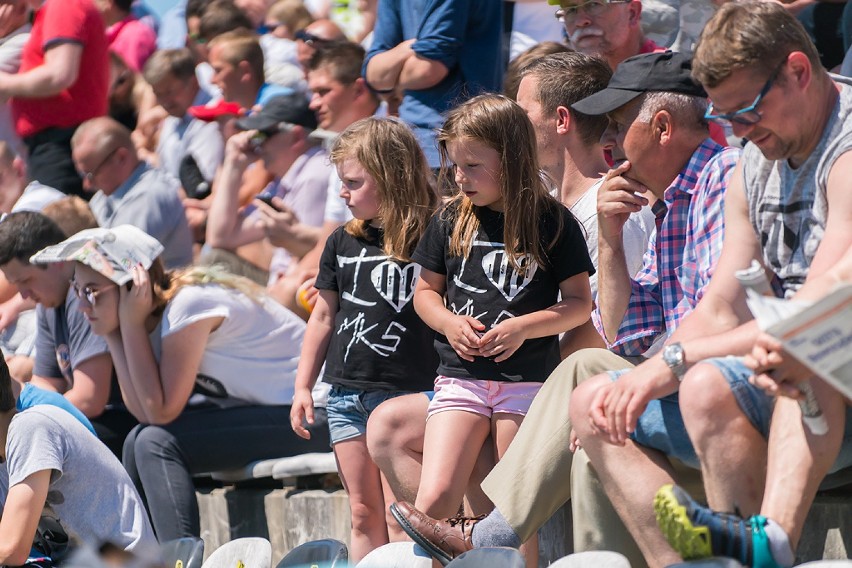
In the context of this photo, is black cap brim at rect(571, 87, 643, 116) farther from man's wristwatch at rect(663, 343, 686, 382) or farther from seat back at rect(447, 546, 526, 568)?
seat back at rect(447, 546, 526, 568)

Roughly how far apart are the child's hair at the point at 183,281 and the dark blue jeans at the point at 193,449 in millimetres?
512

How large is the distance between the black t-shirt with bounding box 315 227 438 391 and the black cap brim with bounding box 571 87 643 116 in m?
0.81

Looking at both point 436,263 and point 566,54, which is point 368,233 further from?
point 566,54

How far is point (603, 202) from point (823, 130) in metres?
0.88

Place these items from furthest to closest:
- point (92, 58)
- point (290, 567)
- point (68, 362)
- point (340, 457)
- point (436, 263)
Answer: point (92, 58), point (68, 362), point (340, 457), point (436, 263), point (290, 567)

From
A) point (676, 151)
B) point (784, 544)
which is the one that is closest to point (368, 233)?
point (676, 151)

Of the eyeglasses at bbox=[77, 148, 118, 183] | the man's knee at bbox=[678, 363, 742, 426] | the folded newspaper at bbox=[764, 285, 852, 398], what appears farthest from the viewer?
the eyeglasses at bbox=[77, 148, 118, 183]

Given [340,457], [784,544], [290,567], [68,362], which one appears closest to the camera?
[784,544]

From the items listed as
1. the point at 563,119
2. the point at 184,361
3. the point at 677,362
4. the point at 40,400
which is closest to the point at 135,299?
the point at 184,361

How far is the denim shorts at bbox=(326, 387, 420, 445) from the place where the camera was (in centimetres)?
463

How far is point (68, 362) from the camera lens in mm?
6082

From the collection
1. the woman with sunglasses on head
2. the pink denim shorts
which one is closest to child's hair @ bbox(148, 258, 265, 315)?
the woman with sunglasses on head

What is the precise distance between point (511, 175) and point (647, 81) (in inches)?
19.6

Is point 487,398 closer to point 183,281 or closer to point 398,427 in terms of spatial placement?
point 398,427
